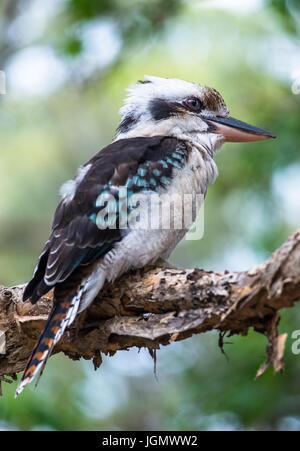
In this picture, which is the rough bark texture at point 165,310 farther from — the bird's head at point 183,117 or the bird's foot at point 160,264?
the bird's head at point 183,117

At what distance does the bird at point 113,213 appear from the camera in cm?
321

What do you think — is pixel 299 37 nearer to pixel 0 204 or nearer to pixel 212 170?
pixel 212 170

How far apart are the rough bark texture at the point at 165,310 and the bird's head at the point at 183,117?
1.03 m

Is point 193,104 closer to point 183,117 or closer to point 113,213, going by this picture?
point 183,117

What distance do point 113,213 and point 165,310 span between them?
610mm

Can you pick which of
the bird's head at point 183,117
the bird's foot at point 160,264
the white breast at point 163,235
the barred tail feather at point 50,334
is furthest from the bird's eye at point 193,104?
the barred tail feather at point 50,334

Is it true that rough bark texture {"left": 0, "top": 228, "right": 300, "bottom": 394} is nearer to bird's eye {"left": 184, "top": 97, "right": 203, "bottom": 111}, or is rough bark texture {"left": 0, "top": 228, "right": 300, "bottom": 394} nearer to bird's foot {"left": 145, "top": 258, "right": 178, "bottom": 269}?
bird's foot {"left": 145, "top": 258, "right": 178, "bottom": 269}

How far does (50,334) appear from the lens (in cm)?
311

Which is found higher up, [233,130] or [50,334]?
[233,130]

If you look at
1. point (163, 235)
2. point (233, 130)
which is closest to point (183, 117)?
point (233, 130)

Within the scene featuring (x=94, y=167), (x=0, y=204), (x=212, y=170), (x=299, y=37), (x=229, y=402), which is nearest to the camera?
(x=94, y=167)

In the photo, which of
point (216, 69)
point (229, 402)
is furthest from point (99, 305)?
point (216, 69)
